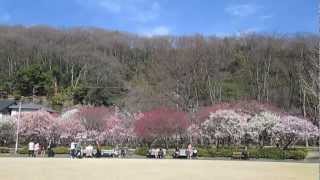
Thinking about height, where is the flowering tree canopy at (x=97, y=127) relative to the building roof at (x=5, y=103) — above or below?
below

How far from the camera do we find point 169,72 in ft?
208

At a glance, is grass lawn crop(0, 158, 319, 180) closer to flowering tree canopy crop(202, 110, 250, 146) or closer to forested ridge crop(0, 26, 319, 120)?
flowering tree canopy crop(202, 110, 250, 146)

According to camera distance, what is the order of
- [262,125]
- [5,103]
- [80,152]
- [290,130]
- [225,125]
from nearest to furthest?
1. [80,152]
2. [290,130]
3. [262,125]
4. [225,125]
5. [5,103]

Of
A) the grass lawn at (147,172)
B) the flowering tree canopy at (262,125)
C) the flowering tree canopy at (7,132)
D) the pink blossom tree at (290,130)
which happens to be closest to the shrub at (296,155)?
the pink blossom tree at (290,130)

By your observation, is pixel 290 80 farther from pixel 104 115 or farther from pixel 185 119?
pixel 104 115

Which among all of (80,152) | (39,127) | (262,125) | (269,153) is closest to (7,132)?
(39,127)

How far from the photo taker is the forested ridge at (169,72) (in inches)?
2329

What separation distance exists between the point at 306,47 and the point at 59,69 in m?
36.9

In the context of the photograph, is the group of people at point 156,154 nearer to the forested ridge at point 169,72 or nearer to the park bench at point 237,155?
the park bench at point 237,155

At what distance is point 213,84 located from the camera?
202 ft

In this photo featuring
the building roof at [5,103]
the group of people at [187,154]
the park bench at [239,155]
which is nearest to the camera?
the park bench at [239,155]

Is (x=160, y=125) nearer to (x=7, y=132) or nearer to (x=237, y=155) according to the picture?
(x=237, y=155)

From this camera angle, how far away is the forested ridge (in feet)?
194

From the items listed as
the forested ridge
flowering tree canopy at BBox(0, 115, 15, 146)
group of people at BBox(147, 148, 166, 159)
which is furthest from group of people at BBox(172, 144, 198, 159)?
the forested ridge
